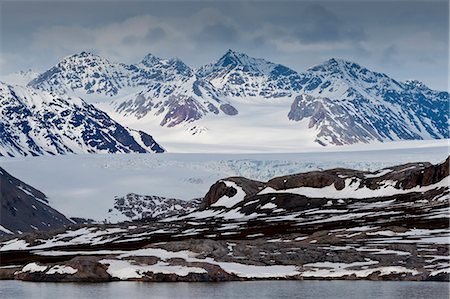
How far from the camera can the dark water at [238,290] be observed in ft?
333

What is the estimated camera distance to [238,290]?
108062 millimetres

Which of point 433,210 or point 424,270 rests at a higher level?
point 433,210

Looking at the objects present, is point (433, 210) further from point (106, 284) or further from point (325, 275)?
point (106, 284)

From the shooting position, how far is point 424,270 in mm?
117125

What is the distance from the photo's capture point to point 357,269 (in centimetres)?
12119

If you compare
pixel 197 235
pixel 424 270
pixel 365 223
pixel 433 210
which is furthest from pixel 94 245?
pixel 424 270

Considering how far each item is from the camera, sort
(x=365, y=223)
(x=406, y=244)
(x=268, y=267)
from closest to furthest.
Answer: (x=268, y=267) → (x=406, y=244) → (x=365, y=223)

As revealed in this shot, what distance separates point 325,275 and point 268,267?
28.9 ft

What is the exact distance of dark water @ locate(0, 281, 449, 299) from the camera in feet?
333

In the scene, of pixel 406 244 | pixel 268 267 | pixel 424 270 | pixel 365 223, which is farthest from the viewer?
pixel 365 223

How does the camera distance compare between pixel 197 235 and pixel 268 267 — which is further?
pixel 197 235

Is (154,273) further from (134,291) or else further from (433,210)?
(433,210)

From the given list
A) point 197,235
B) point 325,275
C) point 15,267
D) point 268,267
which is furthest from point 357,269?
point 197,235

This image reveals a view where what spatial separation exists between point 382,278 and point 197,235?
77224mm
